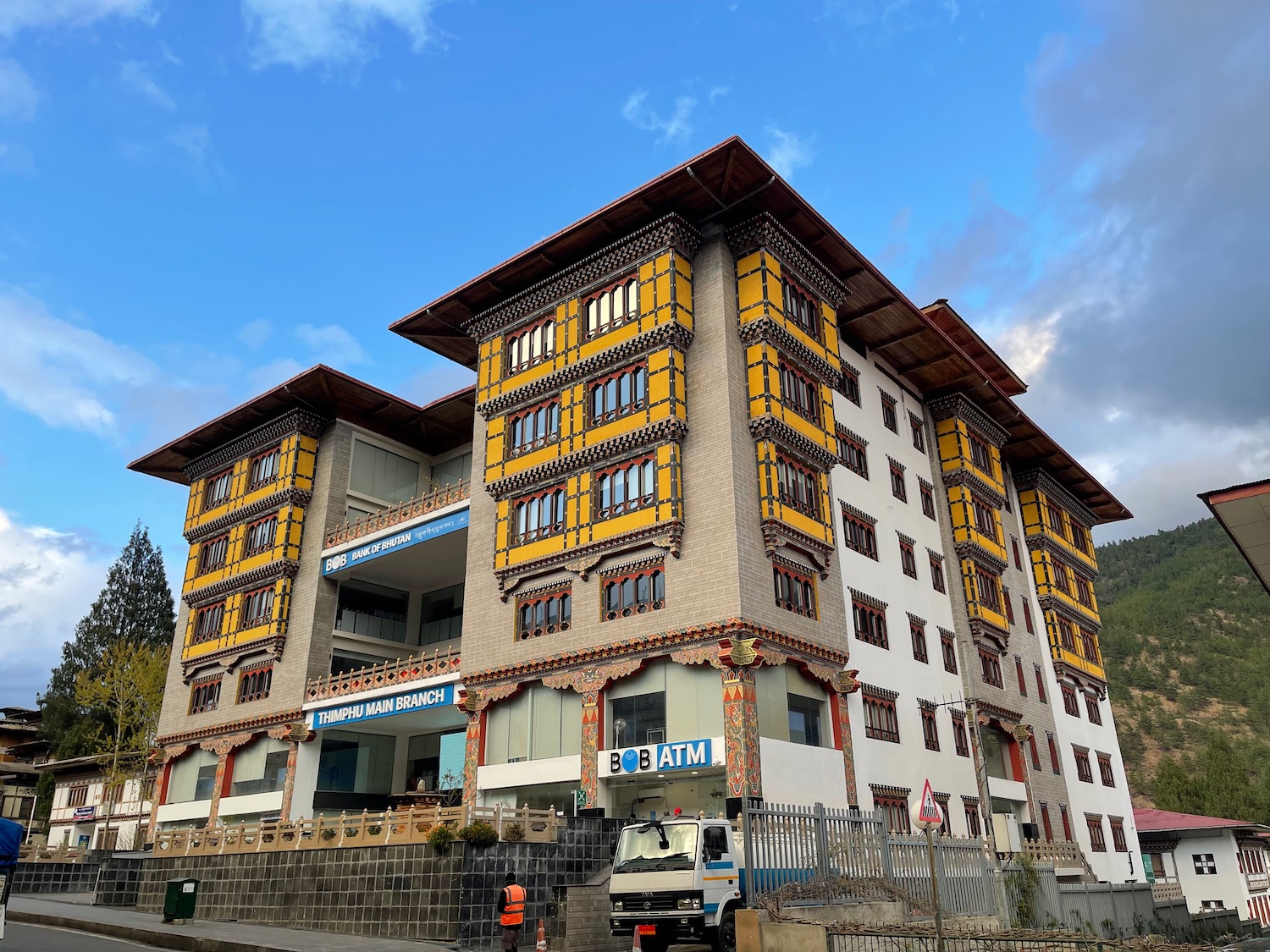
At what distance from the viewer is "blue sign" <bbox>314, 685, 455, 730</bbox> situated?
131ft

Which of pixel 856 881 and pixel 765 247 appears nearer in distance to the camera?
pixel 856 881

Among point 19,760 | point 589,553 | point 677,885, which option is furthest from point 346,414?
point 19,760

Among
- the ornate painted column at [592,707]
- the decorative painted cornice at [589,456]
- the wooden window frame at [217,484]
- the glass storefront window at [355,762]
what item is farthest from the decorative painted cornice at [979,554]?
the wooden window frame at [217,484]

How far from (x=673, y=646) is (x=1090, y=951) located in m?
19.7

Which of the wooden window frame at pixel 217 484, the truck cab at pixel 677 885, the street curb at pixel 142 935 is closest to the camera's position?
the truck cab at pixel 677 885

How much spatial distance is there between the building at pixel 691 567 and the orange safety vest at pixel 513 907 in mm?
8100

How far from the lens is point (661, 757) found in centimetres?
3123

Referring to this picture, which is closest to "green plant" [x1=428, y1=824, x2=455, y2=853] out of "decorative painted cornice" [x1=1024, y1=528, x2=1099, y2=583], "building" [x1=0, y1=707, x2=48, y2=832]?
"decorative painted cornice" [x1=1024, y1=528, x2=1099, y2=583]

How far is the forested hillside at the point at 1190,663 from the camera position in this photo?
368 feet

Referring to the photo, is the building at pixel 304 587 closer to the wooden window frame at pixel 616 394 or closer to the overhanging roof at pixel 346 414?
the overhanging roof at pixel 346 414

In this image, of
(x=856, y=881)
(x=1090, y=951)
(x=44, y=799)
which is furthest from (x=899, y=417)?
(x=44, y=799)

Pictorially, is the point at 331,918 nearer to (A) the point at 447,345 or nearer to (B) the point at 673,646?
(B) the point at 673,646

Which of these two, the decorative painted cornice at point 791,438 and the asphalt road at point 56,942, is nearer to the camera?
the asphalt road at point 56,942

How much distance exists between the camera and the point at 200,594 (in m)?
53.0
